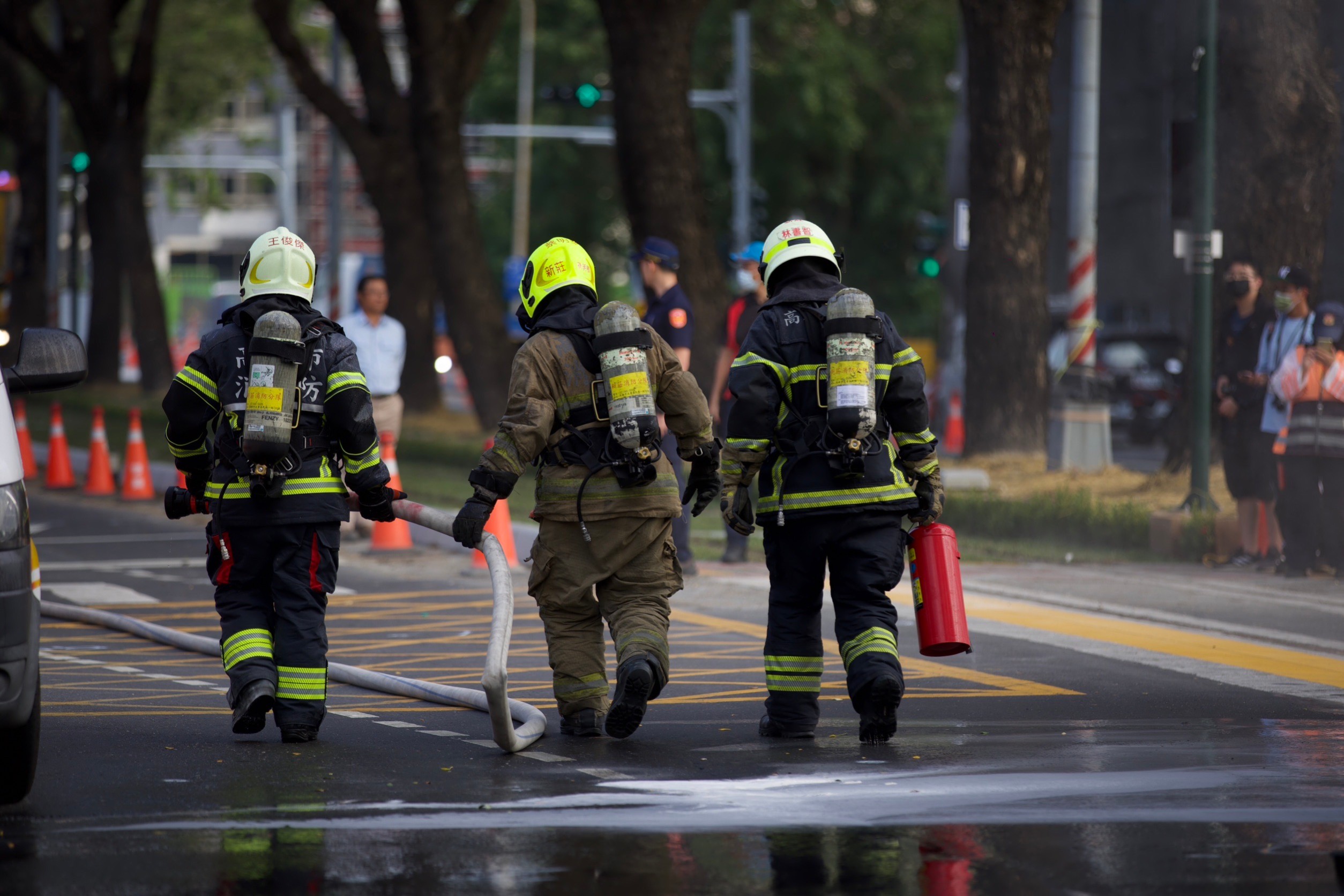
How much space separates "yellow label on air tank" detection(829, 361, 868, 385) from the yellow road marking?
2848 millimetres

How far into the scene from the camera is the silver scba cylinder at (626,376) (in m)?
6.60

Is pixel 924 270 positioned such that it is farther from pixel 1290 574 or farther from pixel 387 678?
pixel 387 678

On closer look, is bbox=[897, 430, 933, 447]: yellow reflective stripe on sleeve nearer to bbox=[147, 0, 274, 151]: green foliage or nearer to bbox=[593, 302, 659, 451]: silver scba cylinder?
bbox=[593, 302, 659, 451]: silver scba cylinder

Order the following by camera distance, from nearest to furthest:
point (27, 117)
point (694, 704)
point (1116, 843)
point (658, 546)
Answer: point (1116, 843) < point (658, 546) < point (694, 704) < point (27, 117)

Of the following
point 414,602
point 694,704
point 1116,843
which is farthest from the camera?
point 414,602

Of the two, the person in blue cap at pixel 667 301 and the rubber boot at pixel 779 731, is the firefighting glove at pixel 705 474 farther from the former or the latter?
the person in blue cap at pixel 667 301

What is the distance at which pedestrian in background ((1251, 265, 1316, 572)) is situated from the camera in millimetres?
11453

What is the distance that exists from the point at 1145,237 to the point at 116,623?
2299 centimetres

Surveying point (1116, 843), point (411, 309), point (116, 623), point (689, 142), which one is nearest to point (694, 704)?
point (1116, 843)

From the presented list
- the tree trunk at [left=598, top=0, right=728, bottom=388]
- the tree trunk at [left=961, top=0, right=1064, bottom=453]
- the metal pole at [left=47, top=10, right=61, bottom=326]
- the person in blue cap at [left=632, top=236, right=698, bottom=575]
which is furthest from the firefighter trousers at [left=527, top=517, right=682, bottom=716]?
the metal pole at [left=47, top=10, right=61, bottom=326]

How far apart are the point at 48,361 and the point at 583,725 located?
223cm

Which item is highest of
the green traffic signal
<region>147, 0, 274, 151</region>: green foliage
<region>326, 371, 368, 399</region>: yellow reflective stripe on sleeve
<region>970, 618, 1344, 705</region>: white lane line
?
<region>147, 0, 274, 151</region>: green foliage

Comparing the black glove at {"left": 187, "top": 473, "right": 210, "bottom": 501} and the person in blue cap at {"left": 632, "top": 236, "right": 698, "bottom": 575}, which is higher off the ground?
the person in blue cap at {"left": 632, "top": 236, "right": 698, "bottom": 575}

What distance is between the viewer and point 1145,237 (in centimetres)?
2988
